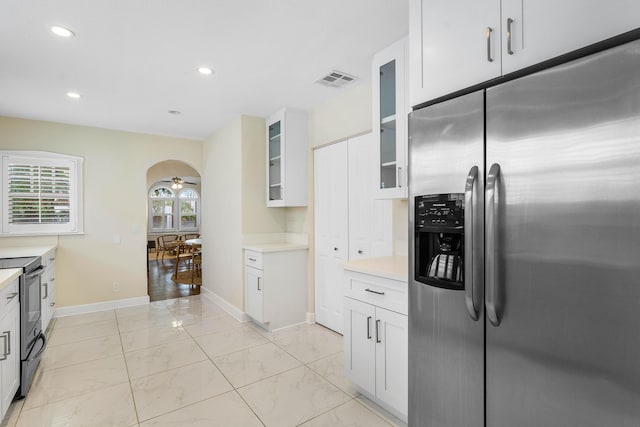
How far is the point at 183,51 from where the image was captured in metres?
2.51

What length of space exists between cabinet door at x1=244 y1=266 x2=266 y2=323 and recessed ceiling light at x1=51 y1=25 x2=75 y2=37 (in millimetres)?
2591

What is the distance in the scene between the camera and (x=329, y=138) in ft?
11.9

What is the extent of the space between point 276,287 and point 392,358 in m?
1.97

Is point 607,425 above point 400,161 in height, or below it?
below

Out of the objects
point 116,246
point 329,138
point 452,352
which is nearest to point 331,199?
point 329,138

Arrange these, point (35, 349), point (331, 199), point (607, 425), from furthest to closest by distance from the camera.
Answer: point (331, 199) → point (35, 349) → point (607, 425)

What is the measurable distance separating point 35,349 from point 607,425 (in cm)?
354

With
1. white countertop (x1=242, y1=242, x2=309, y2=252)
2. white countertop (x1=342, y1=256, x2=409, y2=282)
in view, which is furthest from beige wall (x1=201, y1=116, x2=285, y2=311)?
white countertop (x1=342, y1=256, x2=409, y2=282)

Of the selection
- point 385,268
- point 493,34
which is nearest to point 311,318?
point 385,268

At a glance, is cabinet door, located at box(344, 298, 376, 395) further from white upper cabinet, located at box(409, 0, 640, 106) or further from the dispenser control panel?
white upper cabinet, located at box(409, 0, 640, 106)

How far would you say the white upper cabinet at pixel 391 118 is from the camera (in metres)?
2.27

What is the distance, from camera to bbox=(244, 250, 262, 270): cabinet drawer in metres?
3.69

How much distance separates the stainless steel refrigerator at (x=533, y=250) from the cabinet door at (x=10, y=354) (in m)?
2.43

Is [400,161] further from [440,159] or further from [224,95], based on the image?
[224,95]
